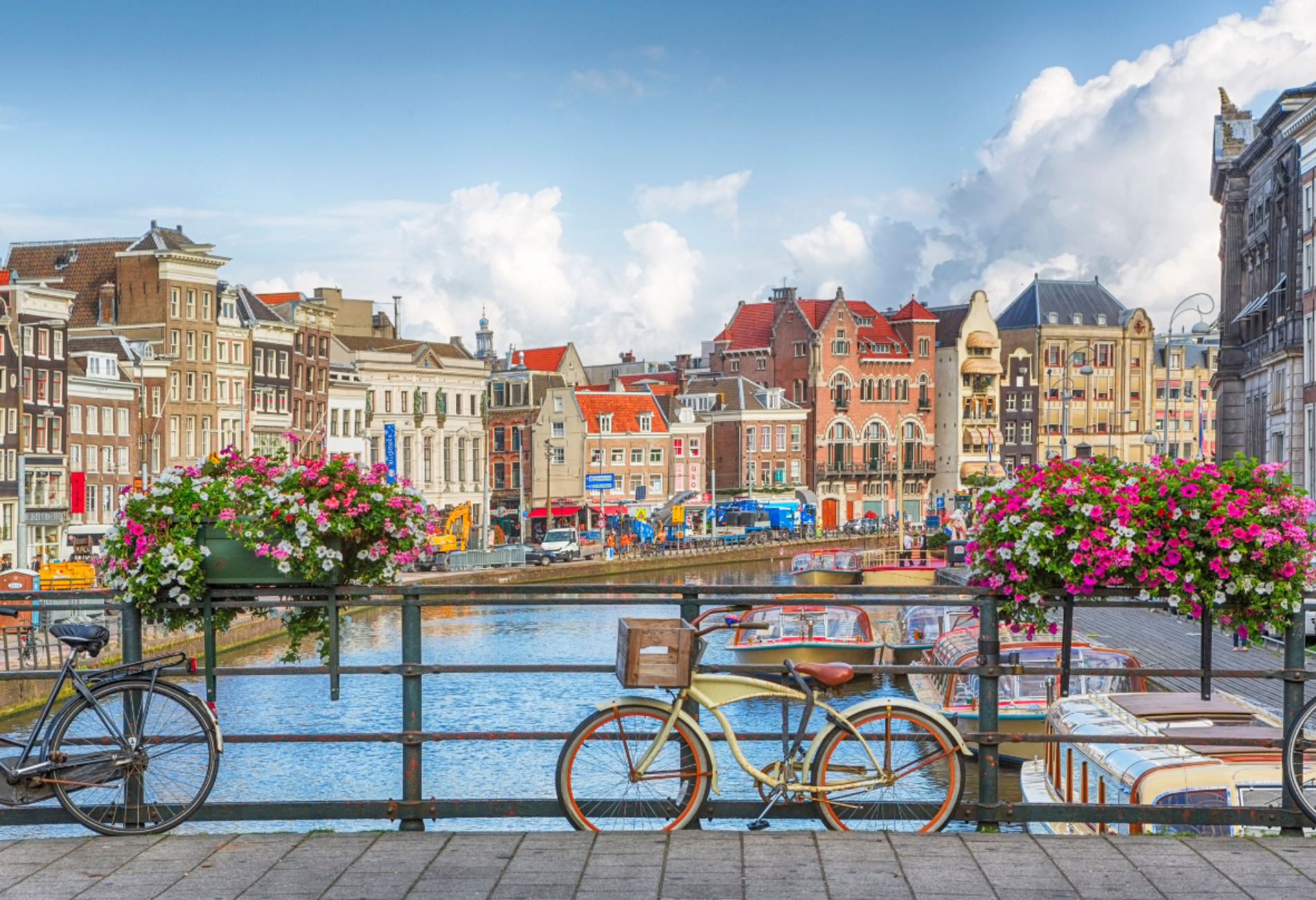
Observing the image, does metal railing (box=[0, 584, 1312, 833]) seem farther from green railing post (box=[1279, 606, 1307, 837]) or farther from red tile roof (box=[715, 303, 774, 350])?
red tile roof (box=[715, 303, 774, 350])

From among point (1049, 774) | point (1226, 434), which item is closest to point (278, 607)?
point (1049, 774)

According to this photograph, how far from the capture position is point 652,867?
7125 mm

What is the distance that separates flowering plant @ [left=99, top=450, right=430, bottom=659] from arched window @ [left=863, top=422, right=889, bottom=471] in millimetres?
108367

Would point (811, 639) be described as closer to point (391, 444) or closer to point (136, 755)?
point (136, 755)

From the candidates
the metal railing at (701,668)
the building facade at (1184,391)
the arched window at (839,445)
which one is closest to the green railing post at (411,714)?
the metal railing at (701,668)

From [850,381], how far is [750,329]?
25.9 ft

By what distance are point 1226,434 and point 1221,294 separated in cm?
730

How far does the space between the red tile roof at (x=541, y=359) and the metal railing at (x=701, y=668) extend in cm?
9305

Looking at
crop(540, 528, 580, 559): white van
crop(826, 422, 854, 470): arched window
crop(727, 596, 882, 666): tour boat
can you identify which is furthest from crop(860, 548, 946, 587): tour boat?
crop(826, 422, 854, 470): arched window

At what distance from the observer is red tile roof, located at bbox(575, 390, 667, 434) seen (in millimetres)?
97500

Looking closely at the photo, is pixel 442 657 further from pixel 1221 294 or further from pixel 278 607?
pixel 1221 294

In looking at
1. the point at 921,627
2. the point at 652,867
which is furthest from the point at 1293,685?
the point at 921,627

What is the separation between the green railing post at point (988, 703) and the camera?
7.96m

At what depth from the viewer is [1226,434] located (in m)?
62.4
